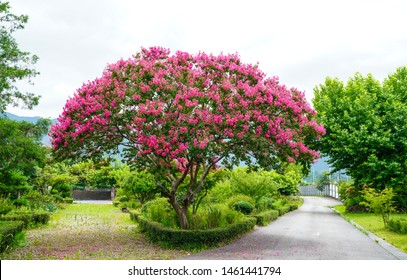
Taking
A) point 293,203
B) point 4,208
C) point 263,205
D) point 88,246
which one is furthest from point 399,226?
point 293,203

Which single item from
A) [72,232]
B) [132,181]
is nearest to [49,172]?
[132,181]

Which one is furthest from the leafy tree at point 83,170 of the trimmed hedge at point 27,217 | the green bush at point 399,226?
the green bush at point 399,226

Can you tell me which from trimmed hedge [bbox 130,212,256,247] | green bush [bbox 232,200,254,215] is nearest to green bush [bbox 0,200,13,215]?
trimmed hedge [bbox 130,212,256,247]

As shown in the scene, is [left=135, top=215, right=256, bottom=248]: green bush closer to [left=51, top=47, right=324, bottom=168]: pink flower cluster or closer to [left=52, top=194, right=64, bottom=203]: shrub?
[left=51, top=47, right=324, bottom=168]: pink flower cluster

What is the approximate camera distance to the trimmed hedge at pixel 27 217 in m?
19.2

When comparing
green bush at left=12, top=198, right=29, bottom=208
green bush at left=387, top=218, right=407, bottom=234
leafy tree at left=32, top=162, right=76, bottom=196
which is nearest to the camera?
green bush at left=387, top=218, right=407, bottom=234

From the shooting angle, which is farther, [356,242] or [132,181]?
[132,181]

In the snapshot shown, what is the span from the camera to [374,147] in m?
30.6

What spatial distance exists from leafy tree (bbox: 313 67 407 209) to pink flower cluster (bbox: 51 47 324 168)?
Result: 16.2 metres

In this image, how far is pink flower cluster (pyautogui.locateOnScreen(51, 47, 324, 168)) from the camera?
542 inches

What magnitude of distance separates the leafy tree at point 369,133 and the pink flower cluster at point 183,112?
16.2 metres

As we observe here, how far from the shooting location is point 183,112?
14.1 metres

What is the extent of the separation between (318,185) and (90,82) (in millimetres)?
76358

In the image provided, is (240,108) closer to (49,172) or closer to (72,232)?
(72,232)
